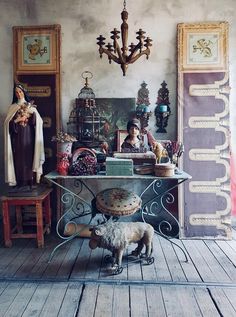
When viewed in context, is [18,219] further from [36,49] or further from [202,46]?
[202,46]

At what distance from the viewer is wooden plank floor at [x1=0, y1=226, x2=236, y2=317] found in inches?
92.2

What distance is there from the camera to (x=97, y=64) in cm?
393

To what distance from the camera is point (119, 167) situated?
3.11m

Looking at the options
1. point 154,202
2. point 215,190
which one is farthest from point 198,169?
point 154,202

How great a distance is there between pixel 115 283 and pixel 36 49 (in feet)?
9.02

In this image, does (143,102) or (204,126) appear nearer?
(204,126)

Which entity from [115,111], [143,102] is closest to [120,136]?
[115,111]

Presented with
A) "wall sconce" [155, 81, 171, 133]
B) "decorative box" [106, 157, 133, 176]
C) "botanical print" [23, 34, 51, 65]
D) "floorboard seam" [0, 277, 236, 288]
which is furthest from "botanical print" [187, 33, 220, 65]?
"floorboard seam" [0, 277, 236, 288]

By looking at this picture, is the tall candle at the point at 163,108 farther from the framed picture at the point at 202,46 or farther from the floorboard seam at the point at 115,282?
the floorboard seam at the point at 115,282

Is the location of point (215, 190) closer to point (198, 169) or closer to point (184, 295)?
point (198, 169)

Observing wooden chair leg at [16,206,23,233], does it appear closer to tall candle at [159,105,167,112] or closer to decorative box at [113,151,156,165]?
decorative box at [113,151,156,165]

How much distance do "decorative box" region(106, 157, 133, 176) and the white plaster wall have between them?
989 mm

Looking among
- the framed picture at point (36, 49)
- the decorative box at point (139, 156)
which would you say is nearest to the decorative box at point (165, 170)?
the decorative box at point (139, 156)

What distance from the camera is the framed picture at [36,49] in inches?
153
